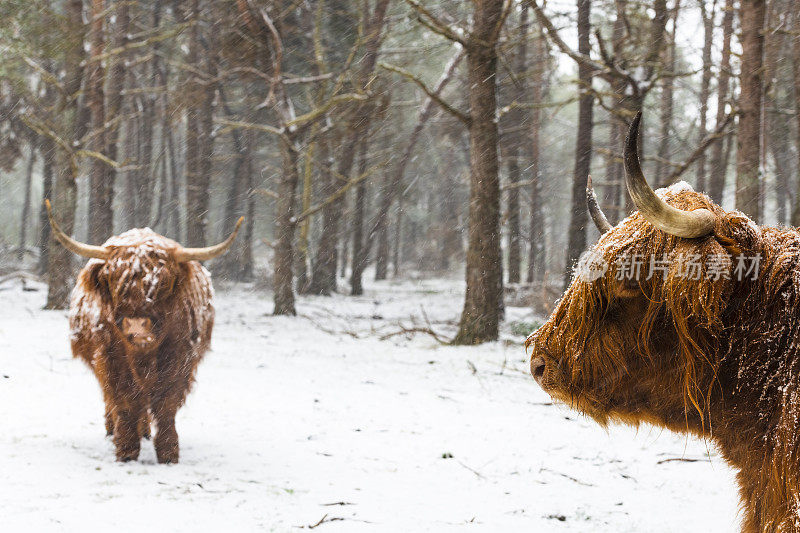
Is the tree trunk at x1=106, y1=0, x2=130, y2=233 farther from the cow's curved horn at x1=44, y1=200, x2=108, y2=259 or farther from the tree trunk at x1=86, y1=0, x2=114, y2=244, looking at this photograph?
the cow's curved horn at x1=44, y1=200, x2=108, y2=259

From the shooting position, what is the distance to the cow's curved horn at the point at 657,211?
5.36 feet

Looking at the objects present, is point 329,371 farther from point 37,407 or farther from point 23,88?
point 23,88

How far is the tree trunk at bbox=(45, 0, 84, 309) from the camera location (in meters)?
11.7

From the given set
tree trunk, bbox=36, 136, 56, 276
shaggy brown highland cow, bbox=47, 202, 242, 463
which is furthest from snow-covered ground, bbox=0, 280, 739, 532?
tree trunk, bbox=36, 136, 56, 276

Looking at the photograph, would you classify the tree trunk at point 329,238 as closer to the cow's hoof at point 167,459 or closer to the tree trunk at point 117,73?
the tree trunk at point 117,73

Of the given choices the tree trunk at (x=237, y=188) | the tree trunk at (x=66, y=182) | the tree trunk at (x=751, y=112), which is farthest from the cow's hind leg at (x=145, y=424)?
the tree trunk at (x=237, y=188)

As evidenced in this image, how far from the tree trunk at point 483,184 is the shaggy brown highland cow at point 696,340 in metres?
7.59

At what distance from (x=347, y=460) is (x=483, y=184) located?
5.99 metres

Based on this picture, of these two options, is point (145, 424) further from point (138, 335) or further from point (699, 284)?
point (699, 284)

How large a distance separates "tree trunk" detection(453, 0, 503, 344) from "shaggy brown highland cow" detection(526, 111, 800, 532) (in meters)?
7.59

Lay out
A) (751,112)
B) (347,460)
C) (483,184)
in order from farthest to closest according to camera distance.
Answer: (483,184)
(751,112)
(347,460)

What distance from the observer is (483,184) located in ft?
31.6

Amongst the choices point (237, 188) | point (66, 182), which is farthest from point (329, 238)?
point (66, 182)

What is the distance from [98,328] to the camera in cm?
425
